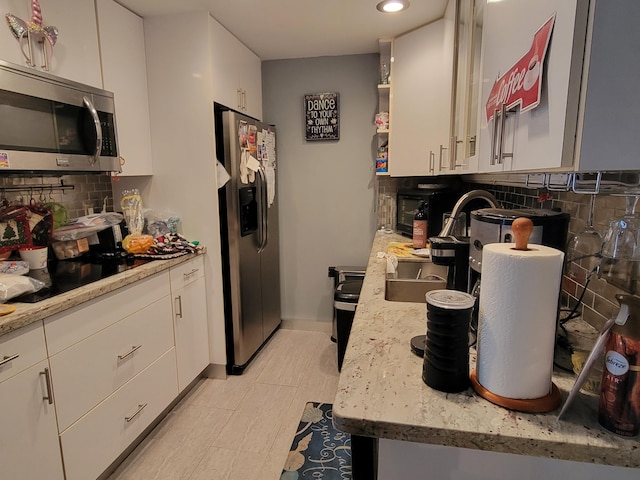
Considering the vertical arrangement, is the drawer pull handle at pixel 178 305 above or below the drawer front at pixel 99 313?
below

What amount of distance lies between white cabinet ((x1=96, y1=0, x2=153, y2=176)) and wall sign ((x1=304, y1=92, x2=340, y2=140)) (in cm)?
126

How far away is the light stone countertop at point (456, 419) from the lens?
2.10 feet

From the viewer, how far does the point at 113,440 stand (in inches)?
63.7

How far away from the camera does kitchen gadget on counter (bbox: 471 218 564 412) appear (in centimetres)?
68

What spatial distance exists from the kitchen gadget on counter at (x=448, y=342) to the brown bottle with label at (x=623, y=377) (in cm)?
24

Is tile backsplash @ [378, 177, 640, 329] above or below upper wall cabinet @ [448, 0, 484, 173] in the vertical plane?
below

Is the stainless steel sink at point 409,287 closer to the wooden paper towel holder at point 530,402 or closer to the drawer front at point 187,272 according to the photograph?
the wooden paper towel holder at point 530,402

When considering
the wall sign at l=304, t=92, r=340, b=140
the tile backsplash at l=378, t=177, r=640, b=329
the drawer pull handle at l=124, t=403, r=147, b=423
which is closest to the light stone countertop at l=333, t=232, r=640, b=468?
the tile backsplash at l=378, t=177, r=640, b=329

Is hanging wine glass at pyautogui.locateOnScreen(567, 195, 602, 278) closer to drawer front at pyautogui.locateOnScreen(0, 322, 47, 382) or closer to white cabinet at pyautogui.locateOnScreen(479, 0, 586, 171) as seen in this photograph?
white cabinet at pyautogui.locateOnScreen(479, 0, 586, 171)

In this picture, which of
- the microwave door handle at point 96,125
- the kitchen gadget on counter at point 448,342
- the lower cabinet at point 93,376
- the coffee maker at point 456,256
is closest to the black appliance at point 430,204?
the coffee maker at point 456,256

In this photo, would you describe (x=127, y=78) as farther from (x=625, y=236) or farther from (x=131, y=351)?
(x=625, y=236)

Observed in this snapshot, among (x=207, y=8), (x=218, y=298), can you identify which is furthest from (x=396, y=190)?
(x=207, y=8)

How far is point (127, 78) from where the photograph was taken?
2045mm

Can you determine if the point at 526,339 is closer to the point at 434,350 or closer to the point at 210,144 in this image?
the point at 434,350
